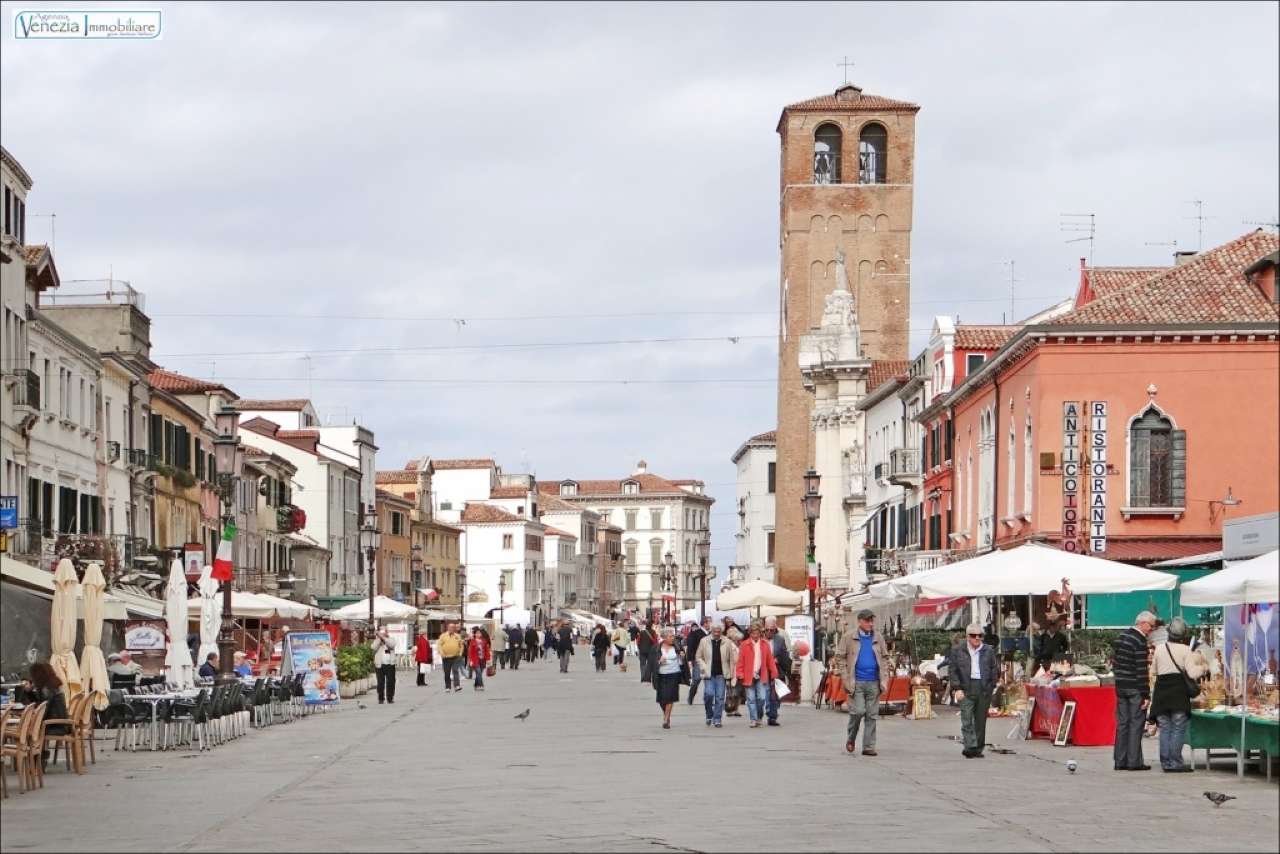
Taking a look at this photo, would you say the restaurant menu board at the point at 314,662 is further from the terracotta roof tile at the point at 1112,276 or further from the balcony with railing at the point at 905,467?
the balcony with railing at the point at 905,467

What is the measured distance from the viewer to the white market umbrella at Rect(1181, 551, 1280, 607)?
57.6 feet

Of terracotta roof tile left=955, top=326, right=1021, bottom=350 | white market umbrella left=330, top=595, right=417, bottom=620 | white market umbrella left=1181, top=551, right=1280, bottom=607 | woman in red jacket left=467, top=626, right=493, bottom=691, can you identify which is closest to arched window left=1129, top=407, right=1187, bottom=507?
woman in red jacket left=467, top=626, right=493, bottom=691

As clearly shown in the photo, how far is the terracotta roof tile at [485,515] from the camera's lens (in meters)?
156

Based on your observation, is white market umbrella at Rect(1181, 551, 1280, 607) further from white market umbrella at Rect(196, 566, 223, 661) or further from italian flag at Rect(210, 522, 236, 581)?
white market umbrella at Rect(196, 566, 223, 661)

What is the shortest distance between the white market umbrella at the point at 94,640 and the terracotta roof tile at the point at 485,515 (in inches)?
5022

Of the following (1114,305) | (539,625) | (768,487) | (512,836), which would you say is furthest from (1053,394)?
(539,625)

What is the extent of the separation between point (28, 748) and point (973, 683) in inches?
413

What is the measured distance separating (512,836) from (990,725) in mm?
17105

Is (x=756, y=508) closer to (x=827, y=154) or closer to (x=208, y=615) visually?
(x=827, y=154)

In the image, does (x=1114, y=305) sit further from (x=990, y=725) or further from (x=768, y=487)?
(x=768, y=487)

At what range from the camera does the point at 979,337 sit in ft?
203

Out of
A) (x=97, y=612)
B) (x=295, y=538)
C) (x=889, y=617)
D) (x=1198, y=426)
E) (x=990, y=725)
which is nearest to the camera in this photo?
(x=97, y=612)

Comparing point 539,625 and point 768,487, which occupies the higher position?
point 768,487

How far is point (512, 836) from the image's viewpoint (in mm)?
14977
